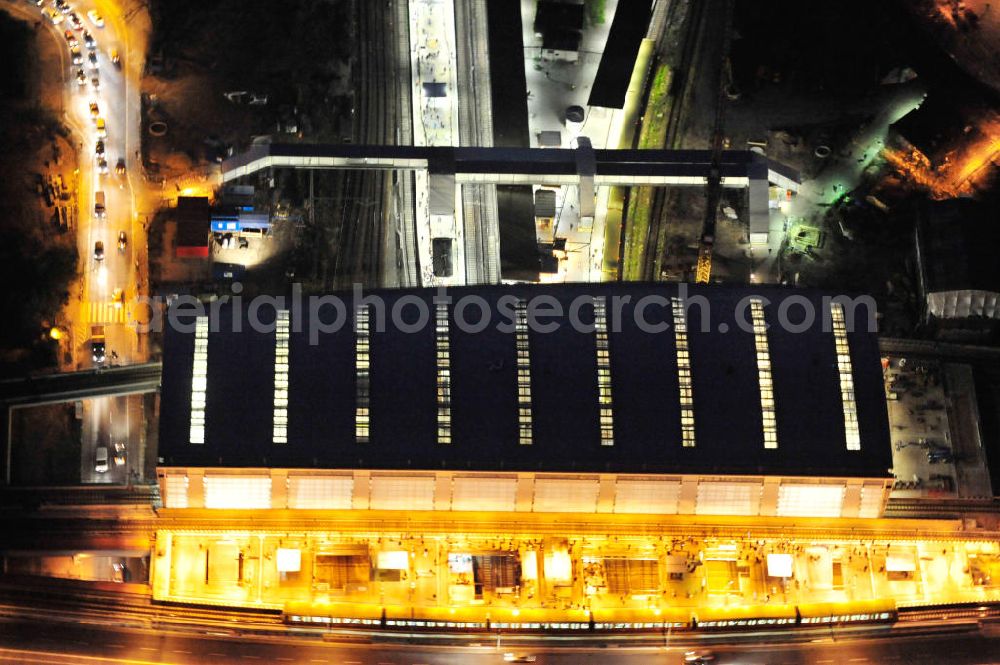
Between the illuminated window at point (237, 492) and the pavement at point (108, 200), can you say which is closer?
the illuminated window at point (237, 492)

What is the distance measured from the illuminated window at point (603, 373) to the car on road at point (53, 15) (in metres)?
77.5

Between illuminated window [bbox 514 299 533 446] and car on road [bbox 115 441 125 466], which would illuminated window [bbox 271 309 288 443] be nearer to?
car on road [bbox 115 441 125 466]

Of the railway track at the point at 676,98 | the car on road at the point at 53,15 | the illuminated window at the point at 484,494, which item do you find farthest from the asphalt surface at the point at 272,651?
the car on road at the point at 53,15

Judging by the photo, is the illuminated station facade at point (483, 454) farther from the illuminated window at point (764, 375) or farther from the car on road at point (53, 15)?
the car on road at point (53, 15)

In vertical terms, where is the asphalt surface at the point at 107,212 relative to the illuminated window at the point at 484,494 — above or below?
above

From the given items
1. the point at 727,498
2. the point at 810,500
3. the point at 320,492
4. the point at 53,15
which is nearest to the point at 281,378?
the point at 320,492

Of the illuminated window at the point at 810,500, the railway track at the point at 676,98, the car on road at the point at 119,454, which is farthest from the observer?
the railway track at the point at 676,98

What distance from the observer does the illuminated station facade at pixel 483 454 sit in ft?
504

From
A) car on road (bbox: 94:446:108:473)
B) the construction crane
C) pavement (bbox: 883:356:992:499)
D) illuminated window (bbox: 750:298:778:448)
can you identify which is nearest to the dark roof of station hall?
illuminated window (bbox: 750:298:778:448)

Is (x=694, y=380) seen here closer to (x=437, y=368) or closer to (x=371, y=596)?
(x=437, y=368)

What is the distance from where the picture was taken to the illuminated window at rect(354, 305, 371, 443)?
154500mm

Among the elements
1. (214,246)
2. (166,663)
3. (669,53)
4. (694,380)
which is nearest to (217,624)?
(166,663)

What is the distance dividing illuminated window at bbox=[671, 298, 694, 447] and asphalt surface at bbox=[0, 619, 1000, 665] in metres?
22.3

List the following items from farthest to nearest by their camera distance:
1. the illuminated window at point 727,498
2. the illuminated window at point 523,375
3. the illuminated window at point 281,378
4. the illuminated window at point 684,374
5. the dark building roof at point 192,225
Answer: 1. the dark building roof at point 192,225
2. the illuminated window at point 684,374
3. the illuminated window at point 727,498
4. the illuminated window at point 523,375
5. the illuminated window at point 281,378
